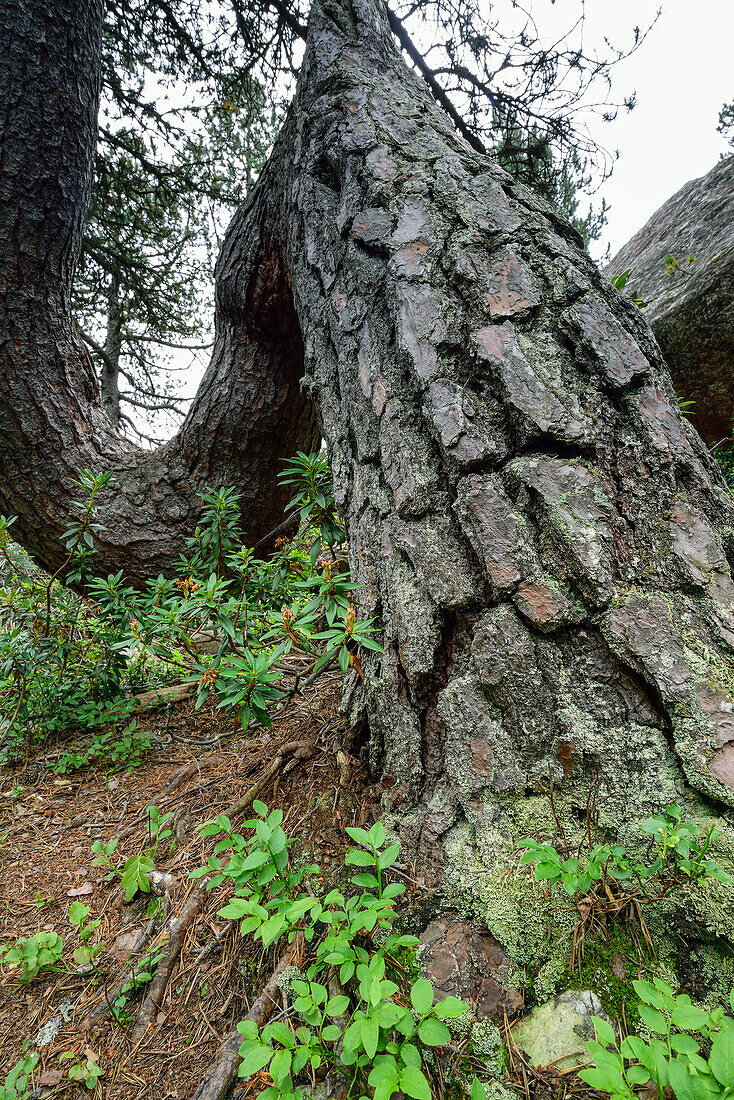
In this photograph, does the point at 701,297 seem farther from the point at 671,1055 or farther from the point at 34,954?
the point at 34,954

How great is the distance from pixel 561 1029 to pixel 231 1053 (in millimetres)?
713

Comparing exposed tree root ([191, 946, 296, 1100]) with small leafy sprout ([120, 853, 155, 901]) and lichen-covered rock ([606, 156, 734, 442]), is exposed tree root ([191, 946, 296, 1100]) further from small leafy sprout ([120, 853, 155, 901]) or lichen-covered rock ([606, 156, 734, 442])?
lichen-covered rock ([606, 156, 734, 442])

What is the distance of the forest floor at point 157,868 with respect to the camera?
119cm

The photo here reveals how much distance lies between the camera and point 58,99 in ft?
8.87

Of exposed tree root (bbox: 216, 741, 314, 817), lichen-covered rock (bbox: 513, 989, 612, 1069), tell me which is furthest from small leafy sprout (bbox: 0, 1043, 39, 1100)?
lichen-covered rock (bbox: 513, 989, 612, 1069)

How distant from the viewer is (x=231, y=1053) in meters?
1.06

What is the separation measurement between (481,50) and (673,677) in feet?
14.8

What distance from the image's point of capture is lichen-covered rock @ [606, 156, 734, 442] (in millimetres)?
3240

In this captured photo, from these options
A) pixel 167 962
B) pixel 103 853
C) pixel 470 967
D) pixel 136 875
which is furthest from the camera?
pixel 103 853

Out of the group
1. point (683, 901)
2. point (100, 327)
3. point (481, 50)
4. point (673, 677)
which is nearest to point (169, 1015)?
point (683, 901)

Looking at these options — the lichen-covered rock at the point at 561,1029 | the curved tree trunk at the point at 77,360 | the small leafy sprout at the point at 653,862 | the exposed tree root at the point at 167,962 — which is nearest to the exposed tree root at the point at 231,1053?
the exposed tree root at the point at 167,962

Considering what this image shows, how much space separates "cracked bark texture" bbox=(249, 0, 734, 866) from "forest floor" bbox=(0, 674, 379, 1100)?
0.36 meters

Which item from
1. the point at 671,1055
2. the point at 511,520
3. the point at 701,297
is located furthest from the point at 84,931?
the point at 701,297

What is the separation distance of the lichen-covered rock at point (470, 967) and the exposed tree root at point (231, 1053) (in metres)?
0.38
